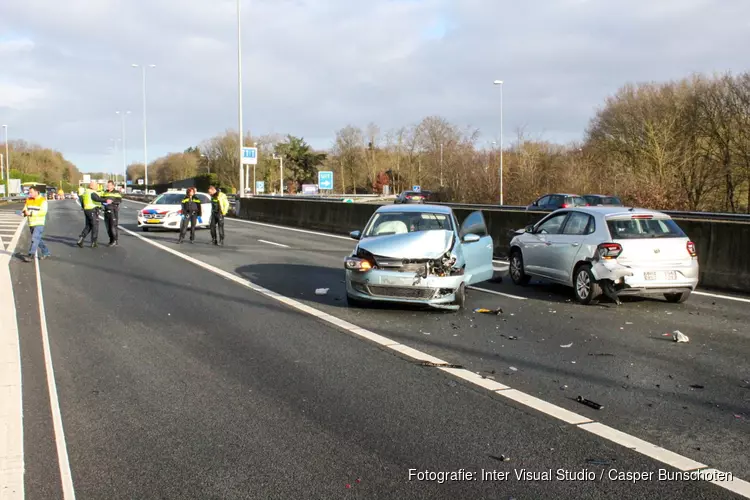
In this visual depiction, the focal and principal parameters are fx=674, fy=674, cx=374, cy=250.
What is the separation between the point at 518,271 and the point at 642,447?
821 centimetres

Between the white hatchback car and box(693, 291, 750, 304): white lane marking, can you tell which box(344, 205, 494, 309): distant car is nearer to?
the white hatchback car

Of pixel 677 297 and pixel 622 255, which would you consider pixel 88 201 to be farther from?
pixel 677 297

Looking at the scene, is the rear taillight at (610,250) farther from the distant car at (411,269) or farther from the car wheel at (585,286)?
the distant car at (411,269)

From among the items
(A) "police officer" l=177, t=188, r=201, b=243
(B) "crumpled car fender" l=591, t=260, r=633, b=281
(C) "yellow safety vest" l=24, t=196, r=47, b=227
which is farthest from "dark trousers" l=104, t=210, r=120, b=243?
(B) "crumpled car fender" l=591, t=260, r=633, b=281

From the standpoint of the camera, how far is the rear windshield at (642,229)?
1018cm

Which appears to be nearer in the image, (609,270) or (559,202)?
(609,270)

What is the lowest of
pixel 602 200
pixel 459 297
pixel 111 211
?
pixel 459 297

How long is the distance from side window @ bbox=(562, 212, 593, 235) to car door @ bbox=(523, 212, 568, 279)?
0.22 metres

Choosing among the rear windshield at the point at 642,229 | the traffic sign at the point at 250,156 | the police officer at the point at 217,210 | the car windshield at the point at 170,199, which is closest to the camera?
the rear windshield at the point at 642,229

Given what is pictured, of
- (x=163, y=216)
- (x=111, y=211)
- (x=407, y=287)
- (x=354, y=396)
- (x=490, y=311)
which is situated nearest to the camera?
(x=354, y=396)

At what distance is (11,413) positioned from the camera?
5.21 metres

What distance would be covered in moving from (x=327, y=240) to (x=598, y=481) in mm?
18984

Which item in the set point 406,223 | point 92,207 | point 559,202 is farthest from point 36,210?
point 559,202

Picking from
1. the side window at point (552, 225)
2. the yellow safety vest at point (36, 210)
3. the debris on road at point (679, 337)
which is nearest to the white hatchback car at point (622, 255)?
the side window at point (552, 225)
